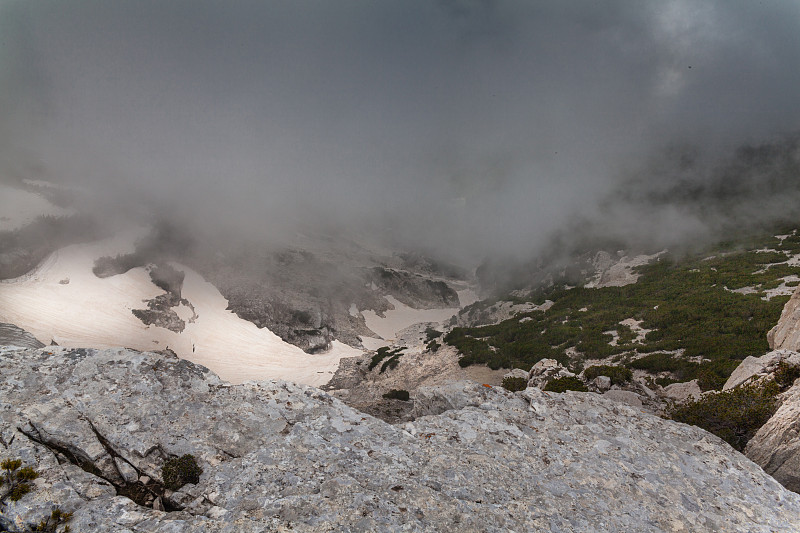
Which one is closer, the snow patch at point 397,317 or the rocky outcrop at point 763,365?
the rocky outcrop at point 763,365

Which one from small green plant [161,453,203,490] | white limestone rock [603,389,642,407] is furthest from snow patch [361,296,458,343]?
small green plant [161,453,203,490]

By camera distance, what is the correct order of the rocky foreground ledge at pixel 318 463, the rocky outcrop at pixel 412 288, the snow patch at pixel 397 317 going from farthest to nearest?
the rocky outcrop at pixel 412 288 < the snow patch at pixel 397 317 < the rocky foreground ledge at pixel 318 463

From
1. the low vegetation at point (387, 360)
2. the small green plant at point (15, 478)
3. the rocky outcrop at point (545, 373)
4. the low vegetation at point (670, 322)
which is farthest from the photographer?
the low vegetation at point (387, 360)

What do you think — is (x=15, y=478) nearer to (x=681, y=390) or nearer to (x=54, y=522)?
(x=54, y=522)

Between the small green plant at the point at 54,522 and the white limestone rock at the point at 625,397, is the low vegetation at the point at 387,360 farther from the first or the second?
the small green plant at the point at 54,522

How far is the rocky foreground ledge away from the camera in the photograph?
5.27 meters

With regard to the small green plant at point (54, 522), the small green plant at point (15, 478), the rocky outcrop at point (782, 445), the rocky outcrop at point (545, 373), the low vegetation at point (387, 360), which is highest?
the rocky outcrop at point (782, 445)

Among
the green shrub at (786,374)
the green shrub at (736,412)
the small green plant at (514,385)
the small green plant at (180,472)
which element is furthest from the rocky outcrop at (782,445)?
the small green plant at (180,472)

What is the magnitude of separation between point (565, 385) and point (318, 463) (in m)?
13.5

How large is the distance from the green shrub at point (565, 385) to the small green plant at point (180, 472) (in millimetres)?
14718

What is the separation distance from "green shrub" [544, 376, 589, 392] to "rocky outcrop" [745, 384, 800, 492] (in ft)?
20.4

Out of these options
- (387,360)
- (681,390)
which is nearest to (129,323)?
(387,360)

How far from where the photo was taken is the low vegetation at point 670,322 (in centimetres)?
2100

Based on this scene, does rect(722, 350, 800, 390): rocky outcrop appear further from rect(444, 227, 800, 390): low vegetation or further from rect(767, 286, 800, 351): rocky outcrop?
rect(444, 227, 800, 390): low vegetation
